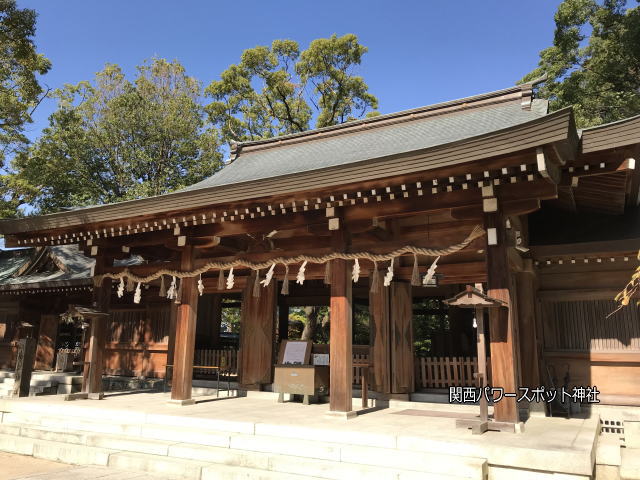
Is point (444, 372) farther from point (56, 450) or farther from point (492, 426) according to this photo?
point (56, 450)

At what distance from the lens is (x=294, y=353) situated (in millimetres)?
9922

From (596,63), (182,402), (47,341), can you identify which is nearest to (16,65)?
(47,341)

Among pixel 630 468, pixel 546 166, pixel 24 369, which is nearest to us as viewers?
pixel 630 468

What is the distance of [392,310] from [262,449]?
4.31 m

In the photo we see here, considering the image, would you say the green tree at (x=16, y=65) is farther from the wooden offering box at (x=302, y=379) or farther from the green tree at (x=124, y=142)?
the wooden offering box at (x=302, y=379)

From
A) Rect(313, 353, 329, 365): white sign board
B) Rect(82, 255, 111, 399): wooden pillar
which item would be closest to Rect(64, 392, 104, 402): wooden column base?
Rect(82, 255, 111, 399): wooden pillar

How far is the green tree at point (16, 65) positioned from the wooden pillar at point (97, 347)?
7126mm

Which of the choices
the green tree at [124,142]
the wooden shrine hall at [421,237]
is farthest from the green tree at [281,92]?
the wooden shrine hall at [421,237]

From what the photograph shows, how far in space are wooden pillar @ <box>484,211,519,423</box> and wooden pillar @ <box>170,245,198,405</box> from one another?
5.52 metres

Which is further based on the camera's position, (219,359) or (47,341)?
(47,341)

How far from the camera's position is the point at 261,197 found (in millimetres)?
7574

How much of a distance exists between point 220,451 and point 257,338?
4920 mm

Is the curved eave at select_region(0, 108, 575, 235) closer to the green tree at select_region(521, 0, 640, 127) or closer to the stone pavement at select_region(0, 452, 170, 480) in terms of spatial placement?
the stone pavement at select_region(0, 452, 170, 480)

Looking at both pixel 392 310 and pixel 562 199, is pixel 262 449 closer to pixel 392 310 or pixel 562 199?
pixel 392 310
